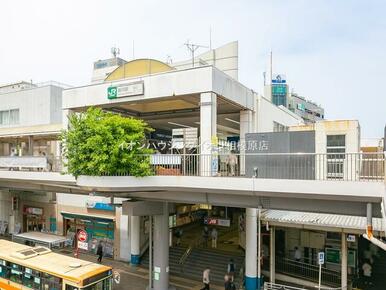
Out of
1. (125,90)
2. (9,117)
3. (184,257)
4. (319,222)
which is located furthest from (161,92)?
(9,117)

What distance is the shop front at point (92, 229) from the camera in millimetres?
24656

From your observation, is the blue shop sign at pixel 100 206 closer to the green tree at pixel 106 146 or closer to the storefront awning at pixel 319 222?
the green tree at pixel 106 146

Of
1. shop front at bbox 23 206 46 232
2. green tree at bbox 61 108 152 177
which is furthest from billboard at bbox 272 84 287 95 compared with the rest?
green tree at bbox 61 108 152 177

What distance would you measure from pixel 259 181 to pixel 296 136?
2192mm

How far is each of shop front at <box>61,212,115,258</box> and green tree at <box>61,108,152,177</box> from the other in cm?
1194

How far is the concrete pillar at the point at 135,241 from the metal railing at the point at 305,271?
976cm

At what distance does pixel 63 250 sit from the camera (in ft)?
85.7

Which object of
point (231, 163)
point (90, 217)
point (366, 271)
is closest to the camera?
point (231, 163)

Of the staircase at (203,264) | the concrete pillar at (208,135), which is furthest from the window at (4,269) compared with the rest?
the concrete pillar at (208,135)

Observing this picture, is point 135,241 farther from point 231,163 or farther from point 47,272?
point 231,163

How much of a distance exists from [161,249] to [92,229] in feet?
35.1

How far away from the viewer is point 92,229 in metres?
25.8

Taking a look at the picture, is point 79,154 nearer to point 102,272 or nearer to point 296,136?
point 102,272

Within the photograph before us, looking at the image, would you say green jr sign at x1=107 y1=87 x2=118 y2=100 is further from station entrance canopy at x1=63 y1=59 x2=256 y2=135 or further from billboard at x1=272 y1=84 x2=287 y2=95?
billboard at x1=272 y1=84 x2=287 y2=95
